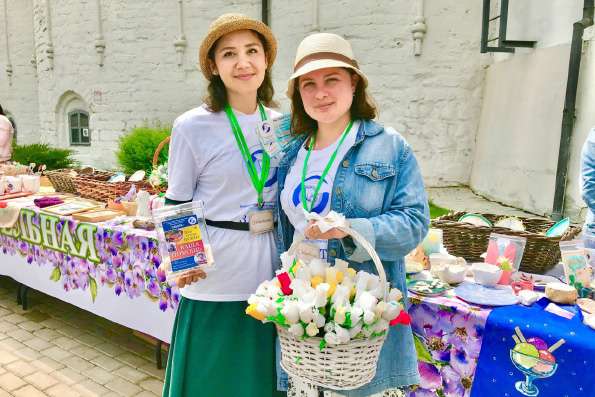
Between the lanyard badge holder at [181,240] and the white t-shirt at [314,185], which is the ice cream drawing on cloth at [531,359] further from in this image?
the lanyard badge holder at [181,240]

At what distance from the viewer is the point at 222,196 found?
1937mm

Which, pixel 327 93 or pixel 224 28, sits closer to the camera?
pixel 327 93

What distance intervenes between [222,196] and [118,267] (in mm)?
1632

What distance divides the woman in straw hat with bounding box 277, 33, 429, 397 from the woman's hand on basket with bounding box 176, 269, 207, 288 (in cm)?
42

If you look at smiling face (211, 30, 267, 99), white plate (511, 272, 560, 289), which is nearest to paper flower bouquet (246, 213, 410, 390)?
smiling face (211, 30, 267, 99)

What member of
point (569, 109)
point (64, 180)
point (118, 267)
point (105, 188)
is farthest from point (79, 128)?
point (569, 109)

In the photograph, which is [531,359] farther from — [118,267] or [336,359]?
[118,267]

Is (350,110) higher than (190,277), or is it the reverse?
(350,110)

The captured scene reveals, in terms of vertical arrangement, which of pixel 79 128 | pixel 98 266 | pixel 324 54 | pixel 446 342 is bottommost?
pixel 98 266

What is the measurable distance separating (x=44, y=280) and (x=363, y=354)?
11.2 feet

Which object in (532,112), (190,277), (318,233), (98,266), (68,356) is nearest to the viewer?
(318,233)

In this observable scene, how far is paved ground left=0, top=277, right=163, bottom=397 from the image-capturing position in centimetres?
309

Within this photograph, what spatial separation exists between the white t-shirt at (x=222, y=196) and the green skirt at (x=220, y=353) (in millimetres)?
80

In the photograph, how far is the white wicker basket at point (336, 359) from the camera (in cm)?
130
